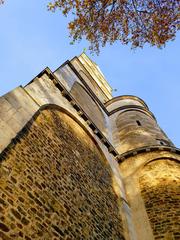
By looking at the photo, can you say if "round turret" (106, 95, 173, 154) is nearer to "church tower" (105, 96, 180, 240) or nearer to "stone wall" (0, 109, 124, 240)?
"church tower" (105, 96, 180, 240)

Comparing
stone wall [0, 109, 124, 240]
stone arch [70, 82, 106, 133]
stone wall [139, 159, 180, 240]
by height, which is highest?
stone arch [70, 82, 106, 133]

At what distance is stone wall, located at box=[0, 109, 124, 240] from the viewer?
4.86m

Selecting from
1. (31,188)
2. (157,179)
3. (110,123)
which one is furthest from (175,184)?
(110,123)

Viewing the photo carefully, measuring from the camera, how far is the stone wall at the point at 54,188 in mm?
4859

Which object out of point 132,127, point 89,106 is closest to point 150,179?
point 132,127

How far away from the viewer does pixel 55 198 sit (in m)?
6.01

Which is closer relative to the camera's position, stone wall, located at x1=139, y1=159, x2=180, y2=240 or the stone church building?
the stone church building

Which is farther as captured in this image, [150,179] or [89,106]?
[89,106]

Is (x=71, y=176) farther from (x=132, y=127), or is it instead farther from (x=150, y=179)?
(x=132, y=127)

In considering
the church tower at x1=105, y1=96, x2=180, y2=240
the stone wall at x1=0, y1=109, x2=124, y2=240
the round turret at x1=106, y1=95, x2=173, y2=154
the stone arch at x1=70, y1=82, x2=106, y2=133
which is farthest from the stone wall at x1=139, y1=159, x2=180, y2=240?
the stone arch at x1=70, y1=82, x2=106, y2=133

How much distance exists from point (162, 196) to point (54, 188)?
4299 millimetres

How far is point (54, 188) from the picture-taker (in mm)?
6191

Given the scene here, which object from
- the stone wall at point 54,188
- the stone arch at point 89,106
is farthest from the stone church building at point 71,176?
the stone arch at point 89,106

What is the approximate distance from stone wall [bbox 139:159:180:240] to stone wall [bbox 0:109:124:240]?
1060 mm
